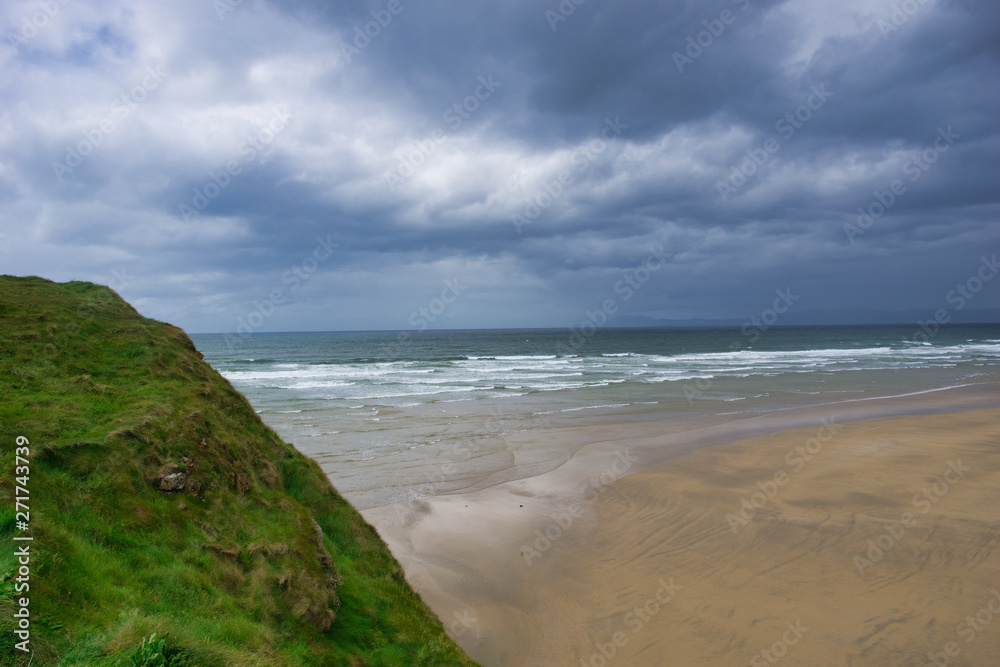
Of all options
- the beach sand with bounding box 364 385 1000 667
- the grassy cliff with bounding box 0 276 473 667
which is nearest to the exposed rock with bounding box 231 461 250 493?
the grassy cliff with bounding box 0 276 473 667

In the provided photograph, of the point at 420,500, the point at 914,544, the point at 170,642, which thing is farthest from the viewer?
the point at 420,500

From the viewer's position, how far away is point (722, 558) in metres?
9.80

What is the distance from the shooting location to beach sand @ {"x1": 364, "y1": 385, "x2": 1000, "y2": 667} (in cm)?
734

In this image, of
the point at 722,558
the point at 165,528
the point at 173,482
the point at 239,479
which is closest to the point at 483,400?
the point at 722,558

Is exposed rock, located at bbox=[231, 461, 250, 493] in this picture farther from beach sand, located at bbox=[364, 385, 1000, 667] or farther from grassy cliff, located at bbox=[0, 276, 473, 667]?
beach sand, located at bbox=[364, 385, 1000, 667]

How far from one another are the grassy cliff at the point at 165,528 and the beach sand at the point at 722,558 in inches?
111

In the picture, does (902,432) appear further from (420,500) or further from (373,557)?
(373,557)

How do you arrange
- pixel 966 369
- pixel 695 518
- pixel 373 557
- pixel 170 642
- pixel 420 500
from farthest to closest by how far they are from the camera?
pixel 966 369 < pixel 420 500 < pixel 695 518 < pixel 373 557 < pixel 170 642

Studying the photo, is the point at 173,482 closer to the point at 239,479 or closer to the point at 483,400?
the point at 239,479

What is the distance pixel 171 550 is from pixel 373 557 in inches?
108

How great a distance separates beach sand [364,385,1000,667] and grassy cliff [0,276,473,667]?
2.81 m

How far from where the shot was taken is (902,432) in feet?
65.4

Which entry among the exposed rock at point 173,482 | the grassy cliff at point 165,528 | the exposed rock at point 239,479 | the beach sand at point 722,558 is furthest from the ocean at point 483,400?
the exposed rock at point 173,482

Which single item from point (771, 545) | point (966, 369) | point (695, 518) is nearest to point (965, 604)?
point (771, 545)
